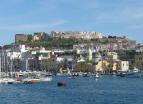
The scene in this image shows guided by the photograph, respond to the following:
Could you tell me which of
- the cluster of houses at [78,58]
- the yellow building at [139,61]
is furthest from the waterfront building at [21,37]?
the yellow building at [139,61]

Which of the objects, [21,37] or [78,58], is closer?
[78,58]

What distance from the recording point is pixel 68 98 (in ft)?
117

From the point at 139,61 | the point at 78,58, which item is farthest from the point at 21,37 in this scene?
the point at 139,61

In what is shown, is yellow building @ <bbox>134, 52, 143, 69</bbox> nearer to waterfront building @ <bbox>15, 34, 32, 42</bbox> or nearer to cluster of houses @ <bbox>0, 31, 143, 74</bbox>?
cluster of houses @ <bbox>0, 31, 143, 74</bbox>

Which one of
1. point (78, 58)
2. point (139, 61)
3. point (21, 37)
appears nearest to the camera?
point (139, 61)

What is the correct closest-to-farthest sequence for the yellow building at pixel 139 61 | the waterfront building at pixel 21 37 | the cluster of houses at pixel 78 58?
the cluster of houses at pixel 78 58
the yellow building at pixel 139 61
the waterfront building at pixel 21 37

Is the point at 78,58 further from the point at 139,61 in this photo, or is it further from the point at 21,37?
the point at 21,37

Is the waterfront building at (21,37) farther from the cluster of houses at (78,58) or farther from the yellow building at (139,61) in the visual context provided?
the yellow building at (139,61)

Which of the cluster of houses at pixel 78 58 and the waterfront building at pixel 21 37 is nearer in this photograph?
the cluster of houses at pixel 78 58

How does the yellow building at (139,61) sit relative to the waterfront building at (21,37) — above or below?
below

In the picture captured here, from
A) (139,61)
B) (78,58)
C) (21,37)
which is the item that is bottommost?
(139,61)

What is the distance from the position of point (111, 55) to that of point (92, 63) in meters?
9.20

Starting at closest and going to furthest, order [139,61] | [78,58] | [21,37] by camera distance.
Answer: [139,61]
[78,58]
[21,37]

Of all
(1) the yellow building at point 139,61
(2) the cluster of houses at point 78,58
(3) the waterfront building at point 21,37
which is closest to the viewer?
(2) the cluster of houses at point 78,58
